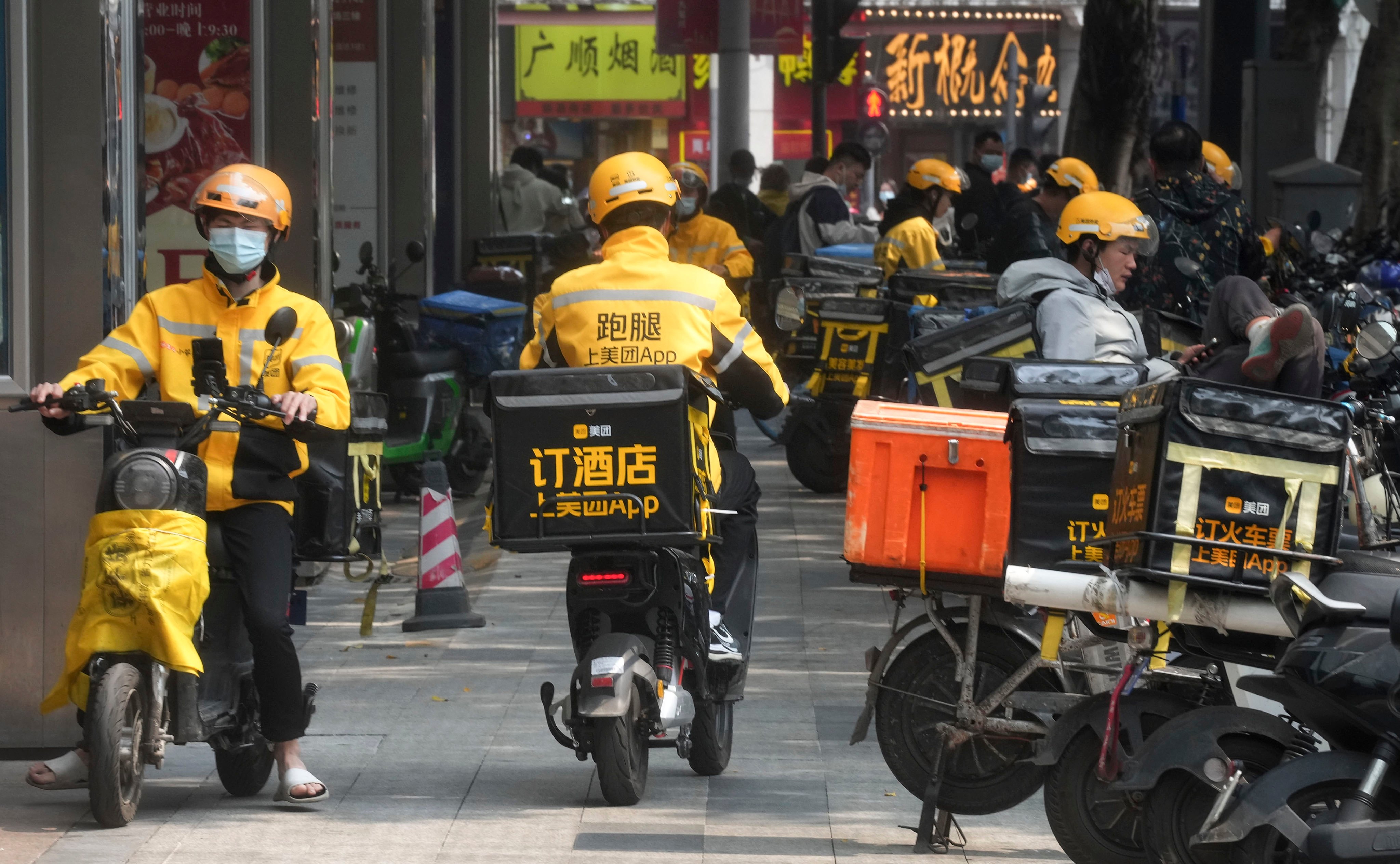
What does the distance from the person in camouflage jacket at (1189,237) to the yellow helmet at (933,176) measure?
394cm

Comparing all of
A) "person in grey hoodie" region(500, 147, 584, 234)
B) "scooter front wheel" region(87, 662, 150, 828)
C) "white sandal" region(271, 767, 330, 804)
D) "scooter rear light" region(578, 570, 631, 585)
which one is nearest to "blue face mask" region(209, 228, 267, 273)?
"scooter front wheel" region(87, 662, 150, 828)

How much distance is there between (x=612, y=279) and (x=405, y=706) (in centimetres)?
223

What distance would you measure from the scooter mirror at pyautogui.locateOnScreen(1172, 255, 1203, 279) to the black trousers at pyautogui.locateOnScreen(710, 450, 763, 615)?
3.79 metres

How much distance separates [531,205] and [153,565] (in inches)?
580

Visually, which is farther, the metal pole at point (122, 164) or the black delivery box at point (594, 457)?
the metal pole at point (122, 164)

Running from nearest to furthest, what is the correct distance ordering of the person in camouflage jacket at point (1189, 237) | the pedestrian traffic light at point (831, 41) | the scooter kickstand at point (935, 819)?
the scooter kickstand at point (935, 819) < the person in camouflage jacket at point (1189, 237) < the pedestrian traffic light at point (831, 41)

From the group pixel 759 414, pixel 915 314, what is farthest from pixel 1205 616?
pixel 915 314

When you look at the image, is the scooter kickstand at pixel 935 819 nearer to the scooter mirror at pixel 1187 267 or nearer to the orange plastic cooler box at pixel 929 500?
the orange plastic cooler box at pixel 929 500

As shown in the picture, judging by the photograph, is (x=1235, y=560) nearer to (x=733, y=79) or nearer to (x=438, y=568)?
(x=438, y=568)

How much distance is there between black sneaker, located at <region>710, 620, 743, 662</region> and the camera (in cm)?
638

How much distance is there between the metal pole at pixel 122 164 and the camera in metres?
6.70

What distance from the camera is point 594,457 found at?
5945 millimetres

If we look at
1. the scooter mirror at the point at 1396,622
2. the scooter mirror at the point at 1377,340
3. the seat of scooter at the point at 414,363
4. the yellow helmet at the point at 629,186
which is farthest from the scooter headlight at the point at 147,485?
the seat of scooter at the point at 414,363

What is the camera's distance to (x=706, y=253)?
14.8 meters
